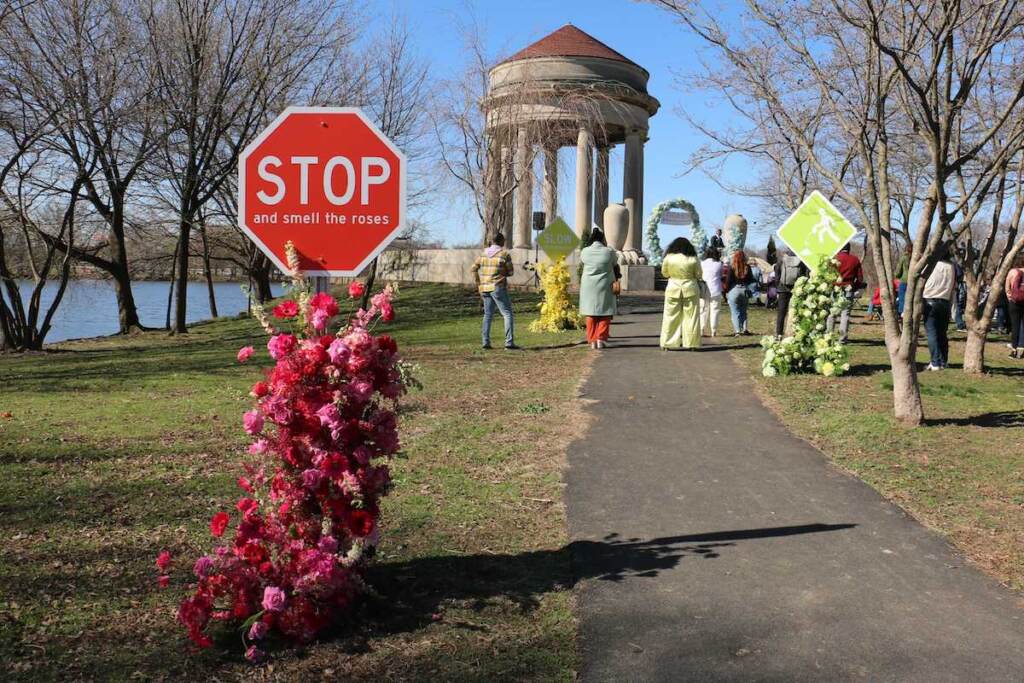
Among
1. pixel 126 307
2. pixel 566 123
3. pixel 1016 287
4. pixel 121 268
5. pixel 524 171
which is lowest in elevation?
pixel 126 307

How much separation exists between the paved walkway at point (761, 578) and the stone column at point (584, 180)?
98.5 ft

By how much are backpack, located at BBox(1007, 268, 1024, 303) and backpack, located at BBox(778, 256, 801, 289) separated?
4084 mm

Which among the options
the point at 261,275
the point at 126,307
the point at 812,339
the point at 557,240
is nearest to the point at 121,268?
the point at 126,307

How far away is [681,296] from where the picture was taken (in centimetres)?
1478

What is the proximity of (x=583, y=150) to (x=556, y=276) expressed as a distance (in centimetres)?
2047

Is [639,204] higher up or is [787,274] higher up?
[639,204]

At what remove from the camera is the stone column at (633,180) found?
130ft

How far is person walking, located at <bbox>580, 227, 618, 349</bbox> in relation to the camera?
14648mm

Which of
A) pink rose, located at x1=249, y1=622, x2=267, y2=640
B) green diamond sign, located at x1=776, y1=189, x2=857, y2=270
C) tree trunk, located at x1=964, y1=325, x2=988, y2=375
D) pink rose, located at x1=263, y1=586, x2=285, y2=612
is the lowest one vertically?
pink rose, located at x1=249, y1=622, x2=267, y2=640

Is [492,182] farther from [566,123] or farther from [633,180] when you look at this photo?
[633,180]

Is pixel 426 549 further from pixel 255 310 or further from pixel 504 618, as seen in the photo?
pixel 255 310

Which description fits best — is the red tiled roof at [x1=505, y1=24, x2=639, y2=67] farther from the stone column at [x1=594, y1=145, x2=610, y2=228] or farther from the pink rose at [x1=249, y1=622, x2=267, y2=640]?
the pink rose at [x1=249, y1=622, x2=267, y2=640]

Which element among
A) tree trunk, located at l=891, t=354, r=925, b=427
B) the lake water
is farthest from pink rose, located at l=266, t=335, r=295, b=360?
the lake water

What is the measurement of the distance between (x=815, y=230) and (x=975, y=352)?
3798 mm
